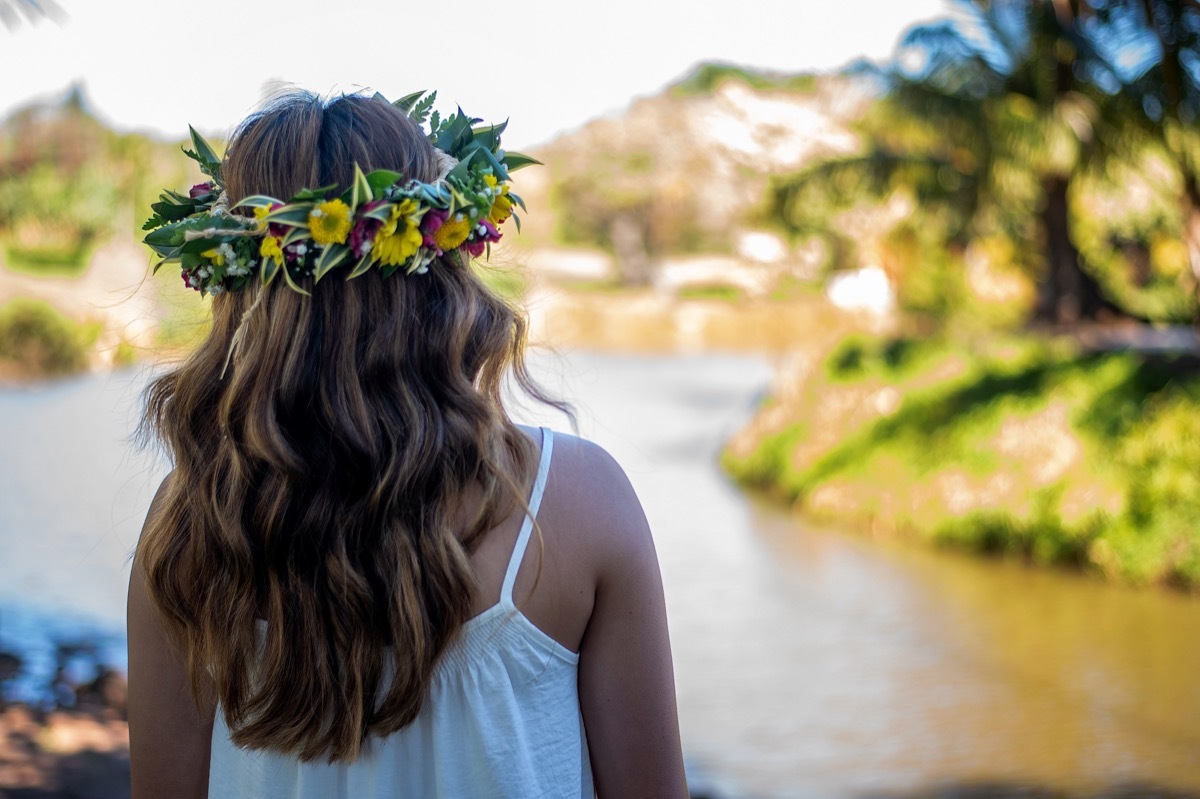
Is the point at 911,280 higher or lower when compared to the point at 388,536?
higher

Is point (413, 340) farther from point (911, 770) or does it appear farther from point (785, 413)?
point (785, 413)

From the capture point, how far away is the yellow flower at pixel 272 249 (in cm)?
108

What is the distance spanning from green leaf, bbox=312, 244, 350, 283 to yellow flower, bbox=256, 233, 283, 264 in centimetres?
4

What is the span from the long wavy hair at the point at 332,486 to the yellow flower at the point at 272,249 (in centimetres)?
4

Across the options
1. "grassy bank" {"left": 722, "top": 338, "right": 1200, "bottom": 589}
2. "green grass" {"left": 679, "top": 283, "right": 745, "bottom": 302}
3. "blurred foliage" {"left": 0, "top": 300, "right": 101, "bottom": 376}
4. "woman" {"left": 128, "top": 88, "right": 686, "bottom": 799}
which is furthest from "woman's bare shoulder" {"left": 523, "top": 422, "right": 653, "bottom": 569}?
"green grass" {"left": 679, "top": 283, "right": 745, "bottom": 302}

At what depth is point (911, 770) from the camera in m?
4.32

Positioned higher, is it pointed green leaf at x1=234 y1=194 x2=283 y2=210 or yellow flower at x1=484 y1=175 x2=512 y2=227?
yellow flower at x1=484 y1=175 x2=512 y2=227

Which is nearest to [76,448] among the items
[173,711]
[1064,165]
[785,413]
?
[785,413]

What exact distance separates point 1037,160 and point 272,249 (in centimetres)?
883

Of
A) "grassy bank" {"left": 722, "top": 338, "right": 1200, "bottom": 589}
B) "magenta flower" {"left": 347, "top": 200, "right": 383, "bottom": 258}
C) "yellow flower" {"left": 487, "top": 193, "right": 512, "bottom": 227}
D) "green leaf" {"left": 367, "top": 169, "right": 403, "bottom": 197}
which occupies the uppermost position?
"grassy bank" {"left": 722, "top": 338, "right": 1200, "bottom": 589}

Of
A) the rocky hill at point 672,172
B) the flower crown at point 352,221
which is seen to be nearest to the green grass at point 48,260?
the rocky hill at point 672,172

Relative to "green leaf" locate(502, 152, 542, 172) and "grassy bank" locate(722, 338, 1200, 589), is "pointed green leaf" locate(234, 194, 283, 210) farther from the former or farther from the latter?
"grassy bank" locate(722, 338, 1200, 589)

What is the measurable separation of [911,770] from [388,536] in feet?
12.4

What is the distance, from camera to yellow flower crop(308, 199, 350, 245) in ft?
3.49
